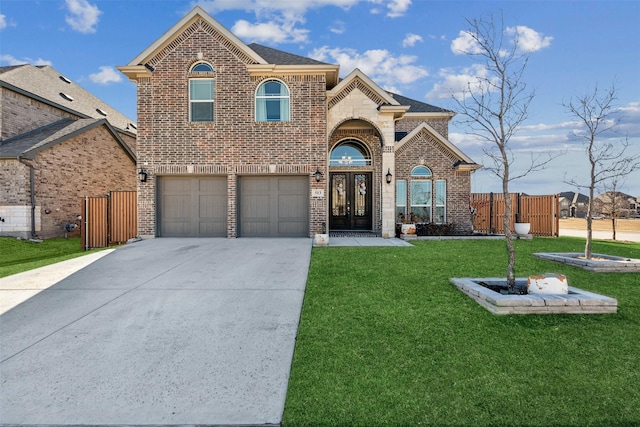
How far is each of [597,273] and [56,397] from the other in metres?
9.53

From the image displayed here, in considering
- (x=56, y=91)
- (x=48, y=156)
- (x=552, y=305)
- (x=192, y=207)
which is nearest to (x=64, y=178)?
(x=48, y=156)

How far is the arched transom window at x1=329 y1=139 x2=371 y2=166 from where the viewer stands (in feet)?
48.7

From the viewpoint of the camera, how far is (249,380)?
312cm

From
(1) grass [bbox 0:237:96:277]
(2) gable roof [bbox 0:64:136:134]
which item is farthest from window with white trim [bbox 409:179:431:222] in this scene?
(2) gable roof [bbox 0:64:136:134]

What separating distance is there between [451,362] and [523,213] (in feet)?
50.2

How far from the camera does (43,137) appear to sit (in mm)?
15625

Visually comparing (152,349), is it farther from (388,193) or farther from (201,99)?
(388,193)

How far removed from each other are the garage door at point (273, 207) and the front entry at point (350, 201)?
9.57 feet

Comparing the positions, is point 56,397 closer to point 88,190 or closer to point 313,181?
point 313,181

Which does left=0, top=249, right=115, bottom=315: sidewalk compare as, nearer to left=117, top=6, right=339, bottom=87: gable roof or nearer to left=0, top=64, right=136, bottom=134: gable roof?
left=117, top=6, right=339, bottom=87: gable roof

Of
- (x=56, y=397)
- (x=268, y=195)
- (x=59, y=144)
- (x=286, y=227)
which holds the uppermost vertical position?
(x=59, y=144)

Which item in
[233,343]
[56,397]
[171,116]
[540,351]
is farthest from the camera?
[171,116]

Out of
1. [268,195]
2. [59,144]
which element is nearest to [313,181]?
[268,195]

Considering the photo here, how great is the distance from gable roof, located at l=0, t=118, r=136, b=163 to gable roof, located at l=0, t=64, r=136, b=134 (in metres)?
1.27
